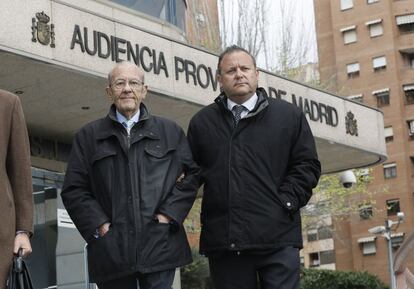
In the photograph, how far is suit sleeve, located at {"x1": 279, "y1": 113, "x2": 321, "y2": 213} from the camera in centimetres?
652

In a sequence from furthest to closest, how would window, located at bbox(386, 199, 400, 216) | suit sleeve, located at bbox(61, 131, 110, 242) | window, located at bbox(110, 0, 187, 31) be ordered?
window, located at bbox(386, 199, 400, 216), window, located at bbox(110, 0, 187, 31), suit sleeve, located at bbox(61, 131, 110, 242)

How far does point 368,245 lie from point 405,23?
51.4 feet

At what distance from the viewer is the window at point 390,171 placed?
243ft

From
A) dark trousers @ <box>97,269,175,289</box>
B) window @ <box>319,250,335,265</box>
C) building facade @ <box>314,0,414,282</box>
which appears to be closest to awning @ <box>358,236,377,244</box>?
building facade @ <box>314,0,414,282</box>

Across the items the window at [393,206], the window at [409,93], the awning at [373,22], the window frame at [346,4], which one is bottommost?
the window at [393,206]

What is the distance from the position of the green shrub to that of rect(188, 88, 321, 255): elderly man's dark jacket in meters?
33.1

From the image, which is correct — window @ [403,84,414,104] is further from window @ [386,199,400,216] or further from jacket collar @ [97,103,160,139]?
jacket collar @ [97,103,160,139]

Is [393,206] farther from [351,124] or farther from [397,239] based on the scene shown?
[351,124]

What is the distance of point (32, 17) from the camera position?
1351 cm

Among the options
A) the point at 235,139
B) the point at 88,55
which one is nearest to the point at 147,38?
the point at 88,55

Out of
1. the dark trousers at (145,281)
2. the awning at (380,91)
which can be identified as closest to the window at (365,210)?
the awning at (380,91)

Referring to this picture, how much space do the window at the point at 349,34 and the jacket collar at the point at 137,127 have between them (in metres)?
73.0

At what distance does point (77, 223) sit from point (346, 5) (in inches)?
2936

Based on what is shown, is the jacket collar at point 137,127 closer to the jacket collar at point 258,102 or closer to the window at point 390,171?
the jacket collar at point 258,102
